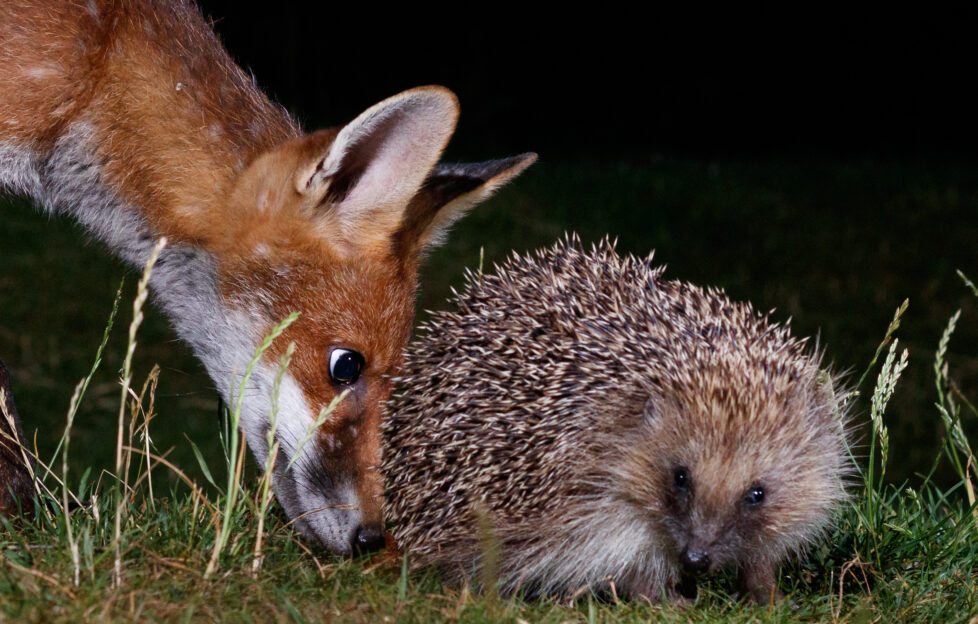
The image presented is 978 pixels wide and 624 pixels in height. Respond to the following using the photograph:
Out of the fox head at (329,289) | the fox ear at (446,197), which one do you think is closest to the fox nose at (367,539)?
the fox head at (329,289)

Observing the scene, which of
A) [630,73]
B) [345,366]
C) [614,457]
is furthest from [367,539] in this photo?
[630,73]

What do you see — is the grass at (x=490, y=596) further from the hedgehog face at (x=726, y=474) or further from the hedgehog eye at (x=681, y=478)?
the hedgehog eye at (x=681, y=478)

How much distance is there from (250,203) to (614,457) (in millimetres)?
1939

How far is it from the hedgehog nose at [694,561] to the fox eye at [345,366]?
1.58m

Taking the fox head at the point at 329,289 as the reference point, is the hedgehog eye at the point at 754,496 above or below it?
below

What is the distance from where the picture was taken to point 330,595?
137 inches

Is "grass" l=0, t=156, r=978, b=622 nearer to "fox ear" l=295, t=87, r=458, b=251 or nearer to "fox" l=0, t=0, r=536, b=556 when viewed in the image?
"fox" l=0, t=0, r=536, b=556

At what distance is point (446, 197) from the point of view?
5141 mm

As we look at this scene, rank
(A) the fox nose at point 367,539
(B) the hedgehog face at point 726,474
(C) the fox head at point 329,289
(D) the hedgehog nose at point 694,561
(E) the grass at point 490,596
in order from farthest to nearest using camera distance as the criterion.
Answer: (C) the fox head at point 329,289, (A) the fox nose at point 367,539, (B) the hedgehog face at point 726,474, (D) the hedgehog nose at point 694,561, (E) the grass at point 490,596

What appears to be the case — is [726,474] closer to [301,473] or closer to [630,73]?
[301,473]

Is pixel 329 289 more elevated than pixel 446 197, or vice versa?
pixel 446 197

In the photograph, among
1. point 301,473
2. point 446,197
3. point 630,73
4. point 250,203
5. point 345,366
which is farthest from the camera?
point 630,73

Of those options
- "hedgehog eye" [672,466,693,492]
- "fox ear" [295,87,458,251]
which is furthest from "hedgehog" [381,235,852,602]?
"fox ear" [295,87,458,251]

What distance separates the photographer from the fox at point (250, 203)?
4.55 meters
